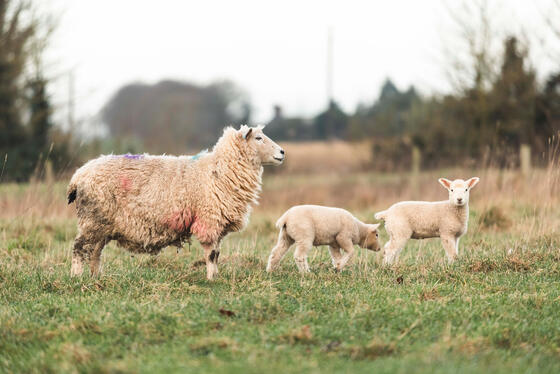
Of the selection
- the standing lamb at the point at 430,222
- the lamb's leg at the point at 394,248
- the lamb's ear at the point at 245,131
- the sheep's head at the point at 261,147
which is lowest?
the lamb's leg at the point at 394,248

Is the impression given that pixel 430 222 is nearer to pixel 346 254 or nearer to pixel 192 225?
pixel 346 254

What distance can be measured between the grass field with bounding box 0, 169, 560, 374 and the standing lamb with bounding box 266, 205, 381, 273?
222mm

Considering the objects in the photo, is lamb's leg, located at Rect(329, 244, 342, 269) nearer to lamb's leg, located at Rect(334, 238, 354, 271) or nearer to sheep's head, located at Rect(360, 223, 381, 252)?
lamb's leg, located at Rect(334, 238, 354, 271)

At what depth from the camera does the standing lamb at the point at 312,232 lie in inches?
300

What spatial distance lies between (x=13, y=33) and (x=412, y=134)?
53.9ft

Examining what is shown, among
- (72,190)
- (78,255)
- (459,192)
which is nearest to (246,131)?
(72,190)

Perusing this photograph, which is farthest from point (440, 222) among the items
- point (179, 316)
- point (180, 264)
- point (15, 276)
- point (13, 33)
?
point (13, 33)

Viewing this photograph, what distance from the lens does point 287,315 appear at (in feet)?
18.2

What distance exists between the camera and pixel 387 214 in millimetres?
8273

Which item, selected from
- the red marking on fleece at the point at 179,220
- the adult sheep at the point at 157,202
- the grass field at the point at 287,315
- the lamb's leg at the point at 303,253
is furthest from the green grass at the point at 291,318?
the red marking on fleece at the point at 179,220

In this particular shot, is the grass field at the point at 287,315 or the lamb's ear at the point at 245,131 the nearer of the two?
the grass field at the point at 287,315

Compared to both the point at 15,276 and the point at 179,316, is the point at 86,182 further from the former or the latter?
the point at 179,316

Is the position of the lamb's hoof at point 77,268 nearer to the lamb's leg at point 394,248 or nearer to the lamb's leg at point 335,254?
the lamb's leg at point 335,254

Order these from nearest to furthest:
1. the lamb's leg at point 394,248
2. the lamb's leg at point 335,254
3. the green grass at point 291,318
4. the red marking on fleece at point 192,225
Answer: the green grass at point 291,318, the red marking on fleece at point 192,225, the lamb's leg at point 394,248, the lamb's leg at point 335,254
